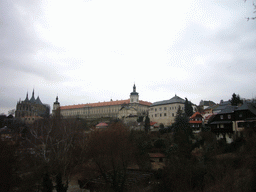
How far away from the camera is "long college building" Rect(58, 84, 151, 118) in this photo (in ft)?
334

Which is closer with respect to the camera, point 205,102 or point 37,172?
point 37,172

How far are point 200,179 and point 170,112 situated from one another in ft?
171

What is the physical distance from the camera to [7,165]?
15930mm

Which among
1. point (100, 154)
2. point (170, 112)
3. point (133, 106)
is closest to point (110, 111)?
point (133, 106)

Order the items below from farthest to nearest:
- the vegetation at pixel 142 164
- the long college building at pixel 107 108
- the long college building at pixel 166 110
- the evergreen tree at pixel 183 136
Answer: the long college building at pixel 107 108 → the long college building at pixel 166 110 → the evergreen tree at pixel 183 136 → the vegetation at pixel 142 164

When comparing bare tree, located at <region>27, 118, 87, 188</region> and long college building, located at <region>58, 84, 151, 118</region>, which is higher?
long college building, located at <region>58, 84, 151, 118</region>

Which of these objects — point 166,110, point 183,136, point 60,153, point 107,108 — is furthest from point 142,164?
point 107,108

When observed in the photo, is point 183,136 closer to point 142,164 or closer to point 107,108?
point 142,164

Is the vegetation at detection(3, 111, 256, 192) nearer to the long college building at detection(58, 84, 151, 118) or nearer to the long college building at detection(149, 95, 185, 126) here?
the long college building at detection(149, 95, 185, 126)

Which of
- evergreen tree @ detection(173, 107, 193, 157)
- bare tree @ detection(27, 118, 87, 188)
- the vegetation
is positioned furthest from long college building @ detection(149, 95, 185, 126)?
bare tree @ detection(27, 118, 87, 188)

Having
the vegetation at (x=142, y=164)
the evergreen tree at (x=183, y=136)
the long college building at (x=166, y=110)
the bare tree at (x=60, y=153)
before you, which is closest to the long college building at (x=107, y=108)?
the long college building at (x=166, y=110)

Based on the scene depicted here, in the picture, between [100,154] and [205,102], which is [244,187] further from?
[205,102]

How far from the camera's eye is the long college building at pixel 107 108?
102 m

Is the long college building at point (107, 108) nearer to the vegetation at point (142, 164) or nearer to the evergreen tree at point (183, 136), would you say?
the evergreen tree at point (183, 136)
